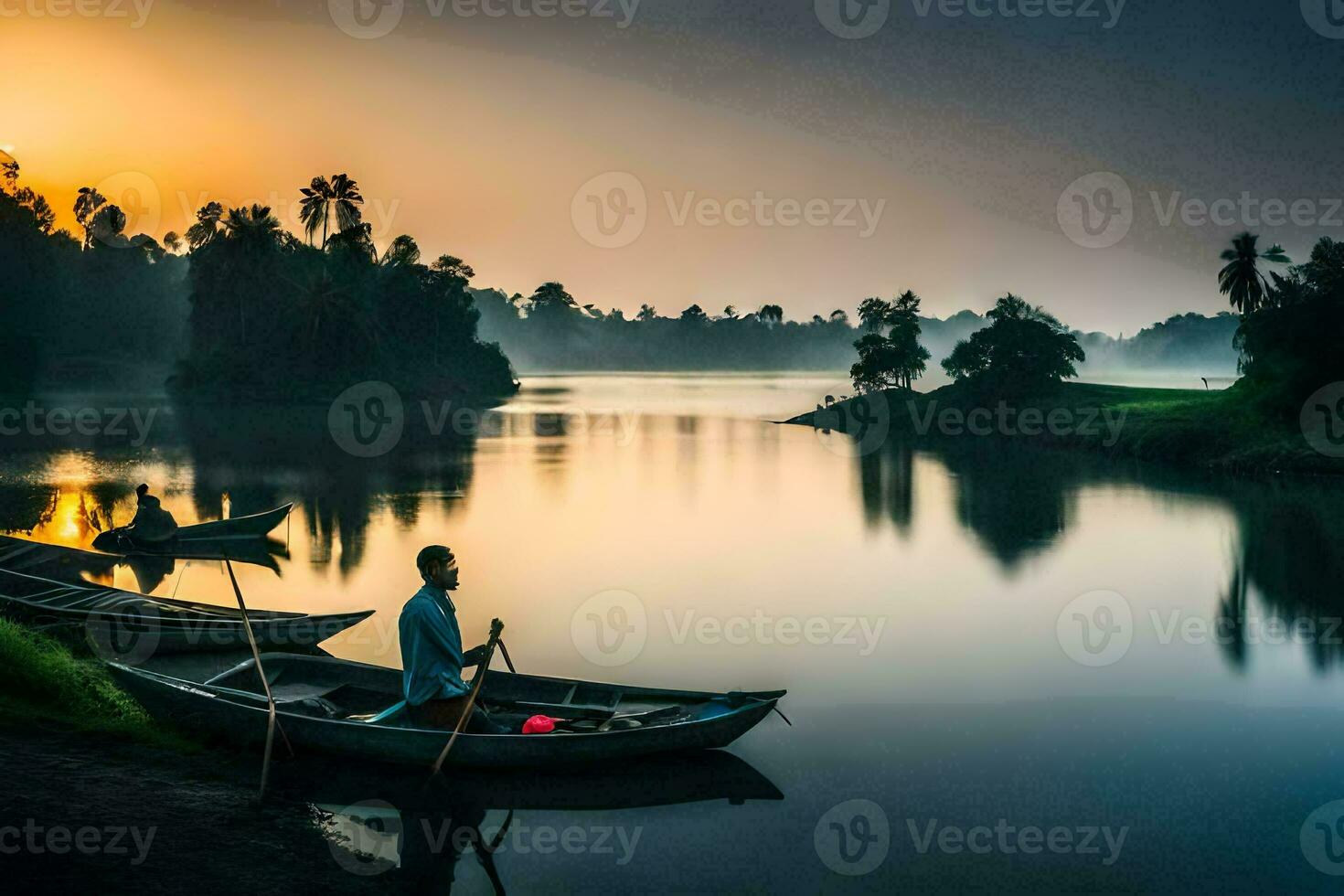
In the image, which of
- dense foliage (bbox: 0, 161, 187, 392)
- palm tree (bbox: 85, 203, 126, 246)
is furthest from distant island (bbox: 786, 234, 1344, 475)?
palm tree (bbox: 85, 203, 126, 246)

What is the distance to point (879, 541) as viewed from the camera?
35.2 m

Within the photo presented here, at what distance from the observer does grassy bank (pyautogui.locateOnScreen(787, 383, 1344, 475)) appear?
52250 mm

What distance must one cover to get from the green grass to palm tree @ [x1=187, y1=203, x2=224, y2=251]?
10398 centimetres

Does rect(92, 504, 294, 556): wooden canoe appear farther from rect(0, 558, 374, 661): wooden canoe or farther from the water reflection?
rect(0, 558, 374, 661): wooden canoe

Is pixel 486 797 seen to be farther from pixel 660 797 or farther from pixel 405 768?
pixel 660 797

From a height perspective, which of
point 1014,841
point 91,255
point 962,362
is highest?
point 91,255

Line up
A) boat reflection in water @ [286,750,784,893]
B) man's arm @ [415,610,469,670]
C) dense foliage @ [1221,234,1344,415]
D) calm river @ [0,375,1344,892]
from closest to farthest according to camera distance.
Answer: boat reflection in water @ [286,750,784,893]
calm river @ [0,375,1344,892]
man's arm @ [415,610,469,670]
dense foliage @ [1221,234,1344,415]

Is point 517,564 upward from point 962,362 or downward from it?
downward

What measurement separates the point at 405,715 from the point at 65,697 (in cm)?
486

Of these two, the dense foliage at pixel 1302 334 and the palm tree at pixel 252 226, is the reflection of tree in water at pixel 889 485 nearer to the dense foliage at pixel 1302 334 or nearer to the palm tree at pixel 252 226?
the dense foliage at pixel 1302 334

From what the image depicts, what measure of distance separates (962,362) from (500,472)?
162 ft

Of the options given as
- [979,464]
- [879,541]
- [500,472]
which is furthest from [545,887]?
[979,464]

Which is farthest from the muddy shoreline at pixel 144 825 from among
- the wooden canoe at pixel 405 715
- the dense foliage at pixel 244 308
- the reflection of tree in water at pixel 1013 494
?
the dense foliage at pixel 244 308

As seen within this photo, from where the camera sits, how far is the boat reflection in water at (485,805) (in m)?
10.7
